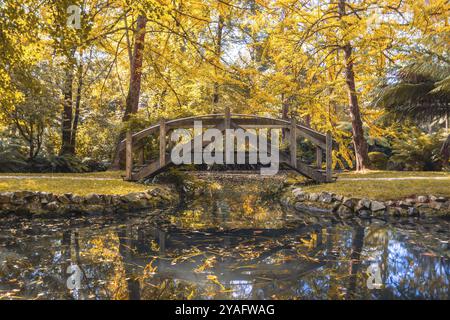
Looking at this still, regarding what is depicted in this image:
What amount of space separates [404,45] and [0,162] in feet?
42.9

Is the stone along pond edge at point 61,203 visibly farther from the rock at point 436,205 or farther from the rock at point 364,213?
the rock at point 436,205

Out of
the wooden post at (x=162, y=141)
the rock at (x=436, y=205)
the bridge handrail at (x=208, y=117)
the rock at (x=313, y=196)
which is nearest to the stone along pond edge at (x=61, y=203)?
the wooden post at (x=162, y=141)

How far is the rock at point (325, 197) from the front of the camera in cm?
820

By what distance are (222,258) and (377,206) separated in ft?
14.2

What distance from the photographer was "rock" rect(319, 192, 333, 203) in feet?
26.9

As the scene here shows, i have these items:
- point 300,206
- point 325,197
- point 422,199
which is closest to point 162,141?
point 300,206

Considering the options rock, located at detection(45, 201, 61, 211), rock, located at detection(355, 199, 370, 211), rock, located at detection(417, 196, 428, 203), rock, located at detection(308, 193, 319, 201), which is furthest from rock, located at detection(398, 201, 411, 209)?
rock, located at detection(45, 201, 61, 211)

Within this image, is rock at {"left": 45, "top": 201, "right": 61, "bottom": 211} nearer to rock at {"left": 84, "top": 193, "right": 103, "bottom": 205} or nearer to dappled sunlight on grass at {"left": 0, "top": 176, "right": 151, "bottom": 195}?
dappled sunlight on grass at {"left": 0, "top": 176, "right": 151, "bottom": 195}

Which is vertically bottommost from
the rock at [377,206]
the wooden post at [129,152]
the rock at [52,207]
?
the rock at [52,207]

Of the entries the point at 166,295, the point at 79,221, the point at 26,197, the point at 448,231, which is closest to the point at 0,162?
the point at 26,197

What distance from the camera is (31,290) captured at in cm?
344

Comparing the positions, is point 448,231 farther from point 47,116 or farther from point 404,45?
point 47,116
